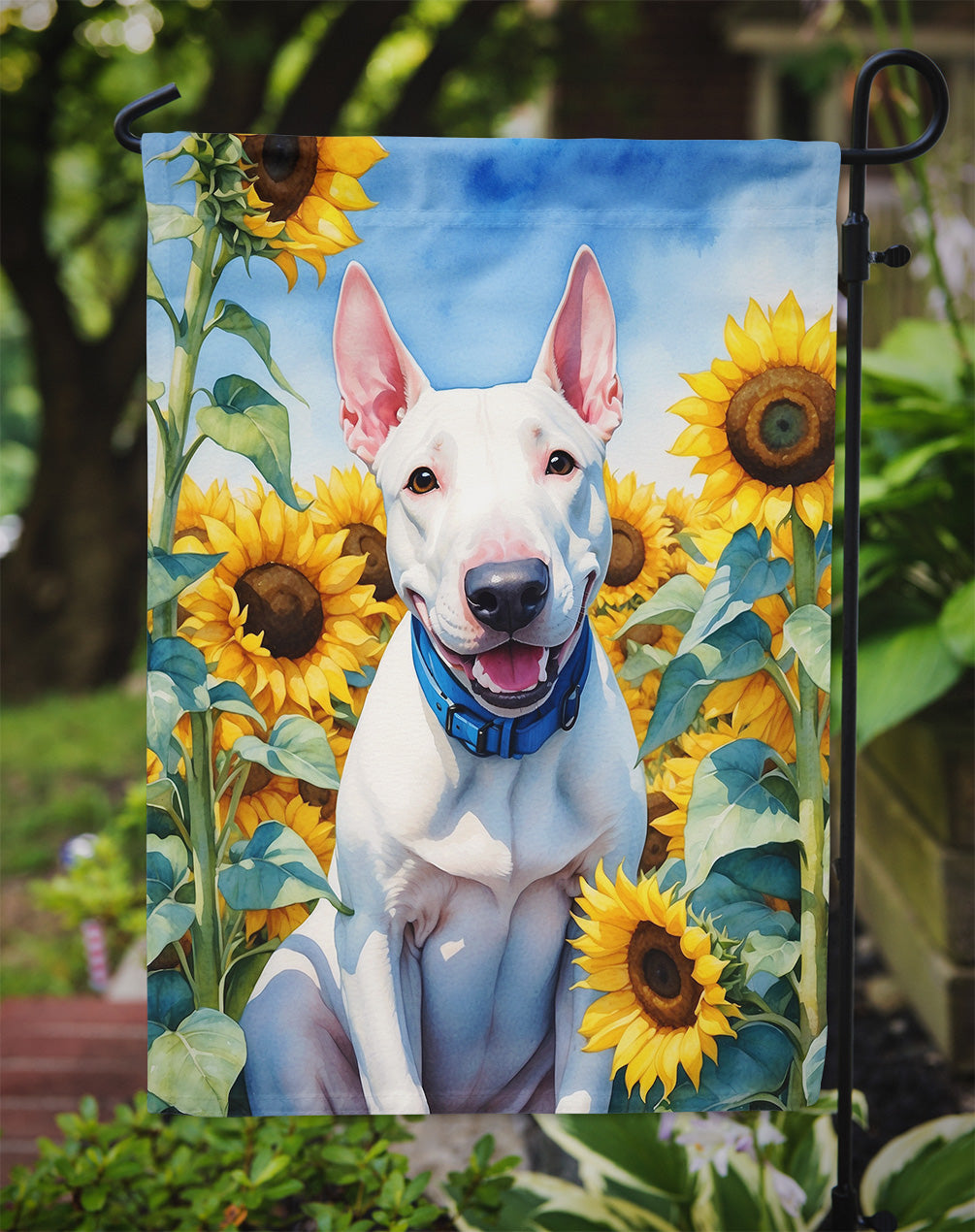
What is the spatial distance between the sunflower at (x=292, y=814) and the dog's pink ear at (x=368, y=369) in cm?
41

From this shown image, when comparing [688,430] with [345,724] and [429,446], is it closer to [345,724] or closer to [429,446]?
[429,446]

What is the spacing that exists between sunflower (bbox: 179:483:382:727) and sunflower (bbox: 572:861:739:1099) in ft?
1.33

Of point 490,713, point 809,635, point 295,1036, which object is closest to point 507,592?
point 490,713

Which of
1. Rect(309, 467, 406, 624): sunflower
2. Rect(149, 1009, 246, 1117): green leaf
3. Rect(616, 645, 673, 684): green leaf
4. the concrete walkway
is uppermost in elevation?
Rect(309, 467, 406, 624): sunflower

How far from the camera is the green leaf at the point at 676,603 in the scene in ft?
3.92

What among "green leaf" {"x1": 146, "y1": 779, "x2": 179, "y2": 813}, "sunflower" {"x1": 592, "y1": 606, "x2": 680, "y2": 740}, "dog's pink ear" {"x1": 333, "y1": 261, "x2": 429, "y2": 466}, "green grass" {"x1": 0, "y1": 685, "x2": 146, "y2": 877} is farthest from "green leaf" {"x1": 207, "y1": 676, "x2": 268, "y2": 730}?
"green grass" {"x1": 0, "y1": 685, "x2": 146, "y2": 877}

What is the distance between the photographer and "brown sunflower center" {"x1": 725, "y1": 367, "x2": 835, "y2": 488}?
3.90ft

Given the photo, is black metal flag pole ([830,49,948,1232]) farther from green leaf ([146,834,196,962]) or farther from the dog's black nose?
green leaf ([146,834,196,962])

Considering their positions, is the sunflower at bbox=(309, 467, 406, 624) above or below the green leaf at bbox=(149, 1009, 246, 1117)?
above

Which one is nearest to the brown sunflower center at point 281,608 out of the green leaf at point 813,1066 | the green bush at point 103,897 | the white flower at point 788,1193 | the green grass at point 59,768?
the green leaf at point 813,1066

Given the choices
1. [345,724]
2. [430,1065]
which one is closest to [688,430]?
[345,724]

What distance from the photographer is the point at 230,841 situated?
3.94 feet

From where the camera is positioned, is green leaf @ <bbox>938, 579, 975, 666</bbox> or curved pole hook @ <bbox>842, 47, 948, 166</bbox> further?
green leaf @ <bbox>938, 579, 975, 666</bbox>

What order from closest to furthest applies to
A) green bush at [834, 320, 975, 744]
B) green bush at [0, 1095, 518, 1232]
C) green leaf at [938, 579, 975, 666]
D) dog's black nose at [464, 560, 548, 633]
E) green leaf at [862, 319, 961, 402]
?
1. dog's black nose at [464, 560, 548, 633]
2. green bush at [0, 1095, 518, 1232]
3. green leaf at [938, 579, 975, 666]
4. green bush at [834, 320, 975, 744]
5. green leaf at [862, 319, 961, 402]
